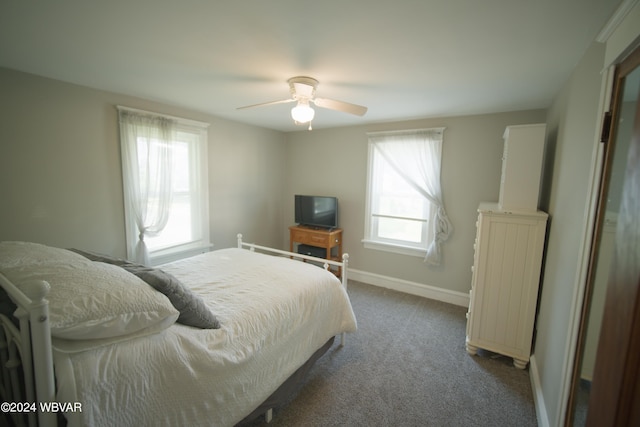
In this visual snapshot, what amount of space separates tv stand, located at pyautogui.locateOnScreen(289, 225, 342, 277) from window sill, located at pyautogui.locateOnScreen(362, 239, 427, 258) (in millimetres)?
434

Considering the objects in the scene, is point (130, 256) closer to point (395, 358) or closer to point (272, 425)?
point (272, 425)

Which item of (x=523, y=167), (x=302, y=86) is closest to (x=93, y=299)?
(x=302, y=86)

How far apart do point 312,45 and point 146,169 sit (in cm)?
233

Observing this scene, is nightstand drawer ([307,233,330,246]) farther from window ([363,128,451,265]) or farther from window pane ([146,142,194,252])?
window pane ([146,142,194,252])

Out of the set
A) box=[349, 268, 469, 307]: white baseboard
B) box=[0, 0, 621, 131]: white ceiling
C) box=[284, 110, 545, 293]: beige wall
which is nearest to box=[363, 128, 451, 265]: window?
box=[284, 110, 545, 293]: beige wall

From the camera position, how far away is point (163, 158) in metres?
2.94

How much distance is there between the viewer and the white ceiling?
1.25m

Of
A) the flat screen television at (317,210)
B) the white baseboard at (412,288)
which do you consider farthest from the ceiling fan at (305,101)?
the white baseboard at (412,288)

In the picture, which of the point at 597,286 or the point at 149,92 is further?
the point at 149,92

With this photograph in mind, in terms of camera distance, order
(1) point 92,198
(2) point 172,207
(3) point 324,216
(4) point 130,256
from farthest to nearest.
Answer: (3) point 324,216 < (2) point 172,207 < (4) point 130,256 < (1) point 92,198

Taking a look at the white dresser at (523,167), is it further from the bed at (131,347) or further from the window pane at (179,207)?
the window pane at (179,207)

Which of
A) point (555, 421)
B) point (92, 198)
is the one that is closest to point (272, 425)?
point (555, 421)

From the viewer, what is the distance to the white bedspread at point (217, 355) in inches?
36.3

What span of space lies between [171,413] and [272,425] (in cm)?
83
